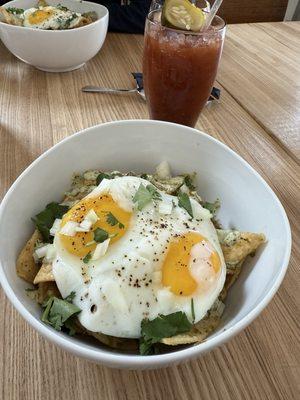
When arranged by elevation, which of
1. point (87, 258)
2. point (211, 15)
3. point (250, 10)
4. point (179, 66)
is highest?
point (211, 15)

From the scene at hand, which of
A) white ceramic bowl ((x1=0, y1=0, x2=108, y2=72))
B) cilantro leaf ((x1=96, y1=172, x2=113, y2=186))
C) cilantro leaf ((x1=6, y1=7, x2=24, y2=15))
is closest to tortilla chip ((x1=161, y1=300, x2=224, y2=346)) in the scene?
cilantro leaf ((x1=96, y1=172, x2=113, y2=186))

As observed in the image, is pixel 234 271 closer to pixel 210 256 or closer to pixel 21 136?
pixel 210 256

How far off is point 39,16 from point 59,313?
4.50 ft

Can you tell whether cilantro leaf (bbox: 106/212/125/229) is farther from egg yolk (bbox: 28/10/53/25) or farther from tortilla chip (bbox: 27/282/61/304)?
egg yolk (bbox: 28/10/53/25)

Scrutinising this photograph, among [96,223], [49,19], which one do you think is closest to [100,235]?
[96,223]

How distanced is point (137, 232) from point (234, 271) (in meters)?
0.21

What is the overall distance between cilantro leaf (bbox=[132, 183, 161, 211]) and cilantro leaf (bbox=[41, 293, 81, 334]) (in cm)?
24

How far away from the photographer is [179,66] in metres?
1.12

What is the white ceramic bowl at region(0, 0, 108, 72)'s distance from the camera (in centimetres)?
150

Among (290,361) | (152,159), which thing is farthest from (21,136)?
(290,361)

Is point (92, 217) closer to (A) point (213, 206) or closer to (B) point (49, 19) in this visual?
(A) point (213, 206)

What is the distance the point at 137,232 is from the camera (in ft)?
2.53

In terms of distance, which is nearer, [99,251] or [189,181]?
[99,251]

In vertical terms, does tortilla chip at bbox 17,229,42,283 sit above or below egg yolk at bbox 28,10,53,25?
below
